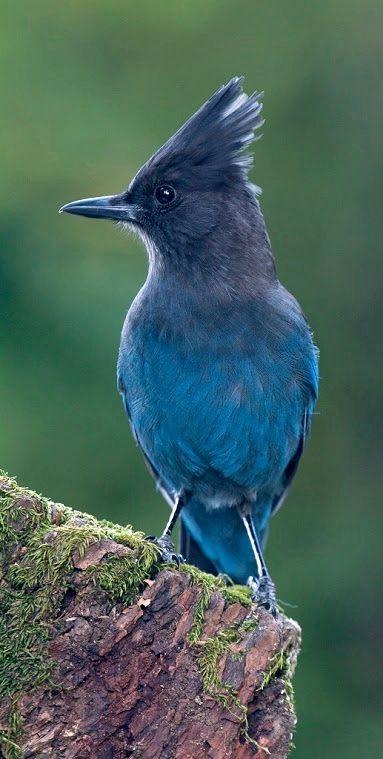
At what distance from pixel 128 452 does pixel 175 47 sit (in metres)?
2.88

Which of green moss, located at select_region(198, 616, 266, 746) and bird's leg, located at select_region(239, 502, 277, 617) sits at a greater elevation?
bird's leg, located at select_region(239, 502, 277, 617)

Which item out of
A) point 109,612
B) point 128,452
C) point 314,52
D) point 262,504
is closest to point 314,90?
point 314,52

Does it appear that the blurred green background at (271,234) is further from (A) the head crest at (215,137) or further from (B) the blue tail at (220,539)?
(A) the head crest at (215,137)

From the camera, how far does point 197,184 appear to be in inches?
213

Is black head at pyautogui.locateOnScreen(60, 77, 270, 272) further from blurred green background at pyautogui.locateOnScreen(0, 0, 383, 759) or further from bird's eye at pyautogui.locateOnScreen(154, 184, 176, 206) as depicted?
blurred green background at pyautogui.locateOnScreen(0, 0, 383, 759)

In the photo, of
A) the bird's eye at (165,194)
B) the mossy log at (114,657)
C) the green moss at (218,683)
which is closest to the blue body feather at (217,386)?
the bird's eye at (165,194)

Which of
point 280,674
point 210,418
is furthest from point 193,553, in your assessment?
point 280,674

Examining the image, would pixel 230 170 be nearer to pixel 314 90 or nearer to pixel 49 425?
pixel 49 425

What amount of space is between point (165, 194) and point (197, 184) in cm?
16

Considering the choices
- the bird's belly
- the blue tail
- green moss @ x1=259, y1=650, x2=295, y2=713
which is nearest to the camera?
green moss @ x1=259, y1=650, x2=295, y2=713

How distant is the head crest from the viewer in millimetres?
5293

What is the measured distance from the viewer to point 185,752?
3.52m

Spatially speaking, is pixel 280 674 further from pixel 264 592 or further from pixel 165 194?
pixel 165 194

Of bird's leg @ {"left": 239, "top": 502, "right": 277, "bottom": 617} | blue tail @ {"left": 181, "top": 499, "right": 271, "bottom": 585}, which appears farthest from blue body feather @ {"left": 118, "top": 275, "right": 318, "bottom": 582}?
blue tail @ {"left": 181, "top": 499, "right": 271, "bottom": 585}
